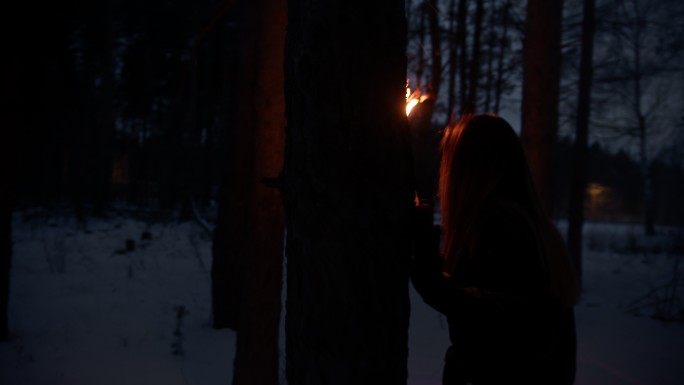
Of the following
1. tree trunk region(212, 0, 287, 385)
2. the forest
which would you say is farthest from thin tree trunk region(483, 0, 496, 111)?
tree trunk region(212, 0, 287, 385)

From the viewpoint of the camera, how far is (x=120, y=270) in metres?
10.0

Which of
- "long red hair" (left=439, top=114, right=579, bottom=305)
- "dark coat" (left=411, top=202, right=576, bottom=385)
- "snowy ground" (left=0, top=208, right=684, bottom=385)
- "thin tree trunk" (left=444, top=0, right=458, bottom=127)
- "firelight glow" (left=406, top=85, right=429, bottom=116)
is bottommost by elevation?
"snowy ground" (left=0, top=208, right=684, bottom=385)

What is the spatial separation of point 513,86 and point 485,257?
15686mm

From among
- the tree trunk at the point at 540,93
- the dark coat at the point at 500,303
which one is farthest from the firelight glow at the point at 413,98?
the tree trunk at the point at 540,93

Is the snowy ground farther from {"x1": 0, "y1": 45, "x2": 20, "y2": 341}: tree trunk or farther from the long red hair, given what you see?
the long red hair

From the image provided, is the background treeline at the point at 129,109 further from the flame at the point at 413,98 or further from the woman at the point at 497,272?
the woman at the point at 497,272

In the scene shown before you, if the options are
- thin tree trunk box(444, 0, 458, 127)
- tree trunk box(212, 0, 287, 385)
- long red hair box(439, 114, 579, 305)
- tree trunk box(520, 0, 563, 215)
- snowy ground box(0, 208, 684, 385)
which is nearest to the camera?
long red hair box(439, 114, 579, 305)

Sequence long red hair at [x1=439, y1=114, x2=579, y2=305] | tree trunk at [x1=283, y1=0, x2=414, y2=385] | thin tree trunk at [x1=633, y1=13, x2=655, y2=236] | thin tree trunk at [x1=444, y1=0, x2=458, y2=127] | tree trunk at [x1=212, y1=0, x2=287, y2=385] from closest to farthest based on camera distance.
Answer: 1. tree trunk at [x1=283, y1=0, x2=414, y2=385]
2. long red hair at [x1=439, y1=114, x2=579, y2=305]
3. tree trunk at [x1=212, y1=0, x2=287, y2=385]
4. thin tree trunk at [x1=444, y1=0, x2=458, y2=127]
5. thin tree trunk at [x1=633, y1=13, x2=655, y2=236]

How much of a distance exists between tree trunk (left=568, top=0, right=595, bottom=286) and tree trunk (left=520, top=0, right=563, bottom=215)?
569cm

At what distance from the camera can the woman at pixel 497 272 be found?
1291mm

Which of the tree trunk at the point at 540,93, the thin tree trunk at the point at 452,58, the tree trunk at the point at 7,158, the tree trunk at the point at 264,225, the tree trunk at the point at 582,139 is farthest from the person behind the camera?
the thin tree trunk at the point at 452,58

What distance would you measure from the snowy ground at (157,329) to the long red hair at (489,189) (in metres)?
3.49

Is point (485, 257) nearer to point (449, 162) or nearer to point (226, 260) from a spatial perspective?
point (449, 162)

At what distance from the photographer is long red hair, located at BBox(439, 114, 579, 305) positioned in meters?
1.44
